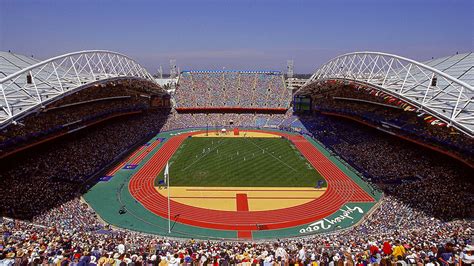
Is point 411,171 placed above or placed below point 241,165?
above

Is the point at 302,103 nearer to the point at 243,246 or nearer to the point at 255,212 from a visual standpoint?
the point at 255,212

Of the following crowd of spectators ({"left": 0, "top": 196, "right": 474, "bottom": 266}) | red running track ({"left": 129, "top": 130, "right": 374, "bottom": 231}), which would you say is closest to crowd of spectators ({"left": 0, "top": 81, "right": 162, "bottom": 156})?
crowd of spectators ({"left": 0, "top": 196, "right": 474, "bottom": 266})

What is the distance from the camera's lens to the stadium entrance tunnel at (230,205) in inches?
963


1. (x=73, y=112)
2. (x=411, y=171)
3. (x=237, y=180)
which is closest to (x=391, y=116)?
(x=411, y=171)

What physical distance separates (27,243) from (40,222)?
917cm

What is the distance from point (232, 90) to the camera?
263 feet

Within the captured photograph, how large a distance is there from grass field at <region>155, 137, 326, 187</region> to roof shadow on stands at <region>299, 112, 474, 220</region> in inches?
255

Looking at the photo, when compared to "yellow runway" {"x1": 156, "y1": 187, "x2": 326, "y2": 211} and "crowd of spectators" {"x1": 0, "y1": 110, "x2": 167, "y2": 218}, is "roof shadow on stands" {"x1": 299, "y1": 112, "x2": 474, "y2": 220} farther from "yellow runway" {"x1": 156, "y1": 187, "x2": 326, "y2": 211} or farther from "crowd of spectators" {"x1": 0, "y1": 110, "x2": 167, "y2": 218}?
"crowd of spectators" {"x1": 0, "y1": 110, "x2": 167, "y2": 218}

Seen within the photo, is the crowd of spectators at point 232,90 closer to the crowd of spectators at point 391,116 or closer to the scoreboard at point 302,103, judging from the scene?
the scoreboard at point 302,103

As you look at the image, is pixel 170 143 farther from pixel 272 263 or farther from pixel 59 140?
pixel 272 263

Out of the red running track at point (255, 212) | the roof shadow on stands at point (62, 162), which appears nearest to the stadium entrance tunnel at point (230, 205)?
the red running track at point (255, 212)

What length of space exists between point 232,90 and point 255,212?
55.4 m

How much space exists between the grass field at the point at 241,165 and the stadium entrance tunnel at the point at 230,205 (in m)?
1.01

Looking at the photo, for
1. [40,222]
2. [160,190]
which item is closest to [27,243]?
[40,222]
